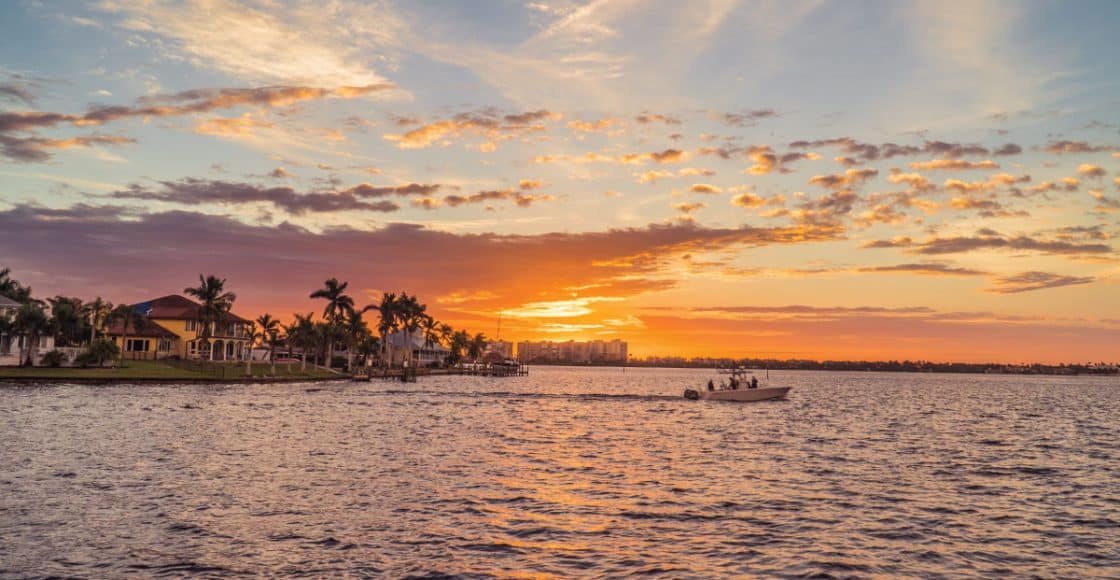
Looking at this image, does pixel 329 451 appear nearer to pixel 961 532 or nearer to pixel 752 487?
pixel 752 487

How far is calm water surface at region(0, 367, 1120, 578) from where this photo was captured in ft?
64.4

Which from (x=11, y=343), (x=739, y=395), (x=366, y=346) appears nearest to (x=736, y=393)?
(x=739, y=395)

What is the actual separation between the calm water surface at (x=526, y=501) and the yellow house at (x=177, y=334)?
87.1 m

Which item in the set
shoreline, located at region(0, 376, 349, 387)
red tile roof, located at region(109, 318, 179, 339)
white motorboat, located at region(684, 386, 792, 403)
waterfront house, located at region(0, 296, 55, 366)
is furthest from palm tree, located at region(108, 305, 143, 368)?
white motorboat, located at region(684, 386, 792, 403)

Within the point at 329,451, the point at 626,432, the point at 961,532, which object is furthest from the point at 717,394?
the point at 961,532

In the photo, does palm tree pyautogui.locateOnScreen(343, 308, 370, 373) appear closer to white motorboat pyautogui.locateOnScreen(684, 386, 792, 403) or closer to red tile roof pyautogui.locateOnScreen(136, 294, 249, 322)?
red tile roof pyautogui.locateOnScreen(136, 294, 249, 322)

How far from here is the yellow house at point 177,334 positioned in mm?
136875

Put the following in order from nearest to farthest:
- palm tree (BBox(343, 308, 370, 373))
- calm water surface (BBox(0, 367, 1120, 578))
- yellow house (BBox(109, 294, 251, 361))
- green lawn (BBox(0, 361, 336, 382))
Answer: calm water surface (BBox(0, 367, 1120, 578)) < green lawn (BBox(0, 361, 336, 382)) < yellow house (BBox(109, 294, 251, 361)) < palm tree (BBox(343, 308, 370, 373))

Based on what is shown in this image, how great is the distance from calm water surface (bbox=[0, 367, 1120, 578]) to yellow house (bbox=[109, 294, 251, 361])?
87096 millimetres

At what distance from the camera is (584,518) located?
25031mm

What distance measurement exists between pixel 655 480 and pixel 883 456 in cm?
1903

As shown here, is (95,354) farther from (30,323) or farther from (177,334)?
(177,334)

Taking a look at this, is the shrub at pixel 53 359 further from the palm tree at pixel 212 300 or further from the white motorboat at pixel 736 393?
the white motorboat at pixel 736 393

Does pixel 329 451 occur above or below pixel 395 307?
below
